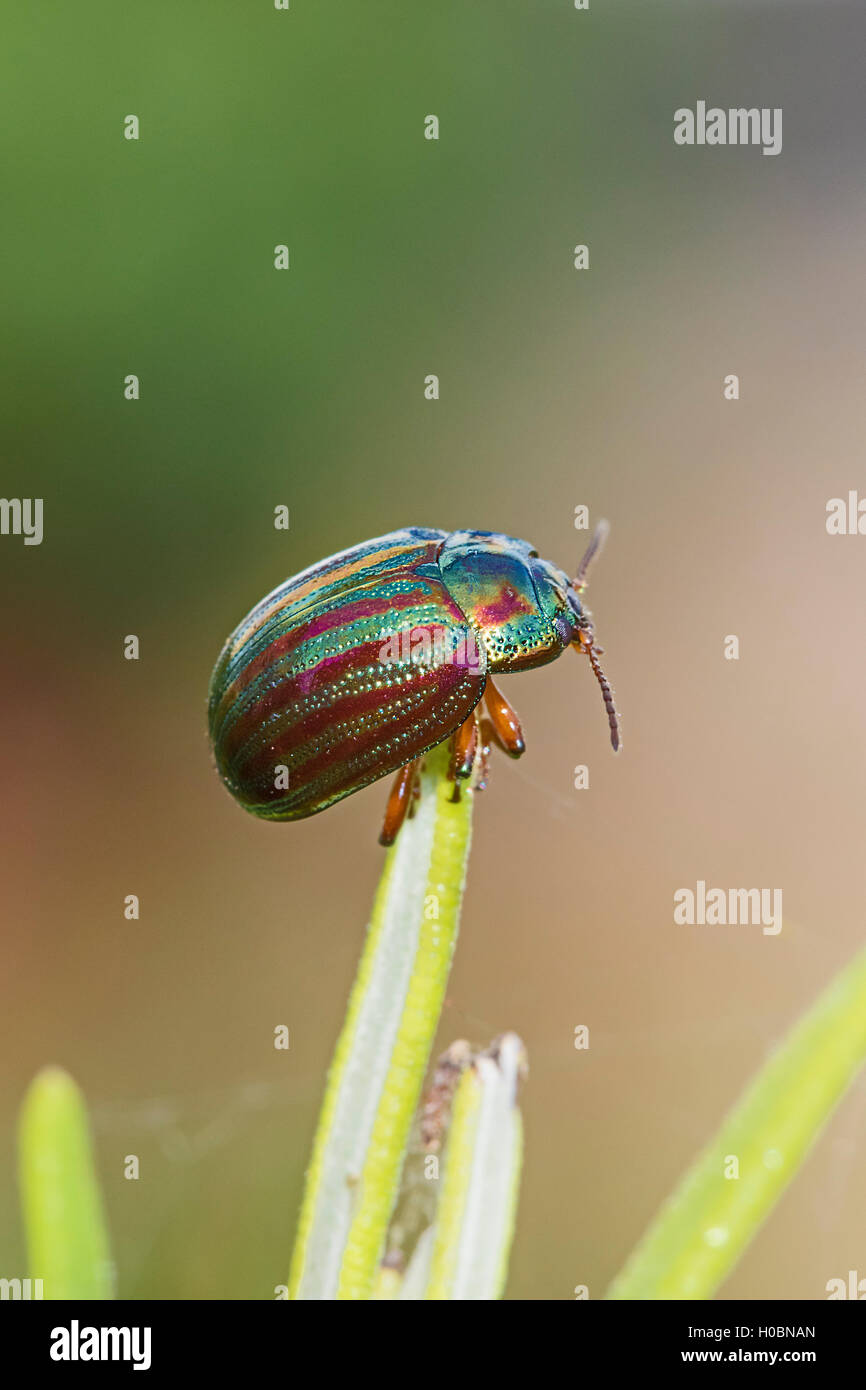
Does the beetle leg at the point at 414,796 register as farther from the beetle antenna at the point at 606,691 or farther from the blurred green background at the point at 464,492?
the blurred green background at the point at 464,492

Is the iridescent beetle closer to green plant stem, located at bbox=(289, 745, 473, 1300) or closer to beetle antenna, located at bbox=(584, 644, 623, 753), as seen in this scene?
beetle antenna, located at bbox=(584, 644, 623, 753)

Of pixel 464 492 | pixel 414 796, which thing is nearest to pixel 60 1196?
pixel 414 796

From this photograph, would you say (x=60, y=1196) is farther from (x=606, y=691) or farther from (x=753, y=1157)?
(x=606, y=691)

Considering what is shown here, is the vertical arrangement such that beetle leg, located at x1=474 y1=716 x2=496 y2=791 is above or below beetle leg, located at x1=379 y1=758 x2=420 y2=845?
above

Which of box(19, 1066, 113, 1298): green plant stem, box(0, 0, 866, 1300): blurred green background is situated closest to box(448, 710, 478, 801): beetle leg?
box(19, 1066, 113, 1298): green plant stem

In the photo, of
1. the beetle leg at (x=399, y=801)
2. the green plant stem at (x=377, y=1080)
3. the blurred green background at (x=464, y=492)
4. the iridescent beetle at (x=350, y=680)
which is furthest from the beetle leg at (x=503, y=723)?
the blurred green background at (x=464, y=492)

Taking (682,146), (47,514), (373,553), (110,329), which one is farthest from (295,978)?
(682,146)
